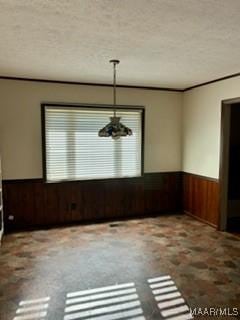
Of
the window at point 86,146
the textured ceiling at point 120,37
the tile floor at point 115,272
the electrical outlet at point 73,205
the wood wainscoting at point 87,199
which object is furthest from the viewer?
the electrical outlet at point 73,205

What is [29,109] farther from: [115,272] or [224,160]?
[224,160]

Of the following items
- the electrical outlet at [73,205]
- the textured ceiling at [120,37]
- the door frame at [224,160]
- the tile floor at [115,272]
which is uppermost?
the textured ceiling at [120,37]

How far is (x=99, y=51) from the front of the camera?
3182 mm

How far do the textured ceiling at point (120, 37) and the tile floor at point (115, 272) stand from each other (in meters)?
2.58

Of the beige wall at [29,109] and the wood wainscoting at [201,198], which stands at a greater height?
the beige wall at [29,109]

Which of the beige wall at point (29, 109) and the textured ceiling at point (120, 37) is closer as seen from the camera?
the textured ceiling at point (120, 37)

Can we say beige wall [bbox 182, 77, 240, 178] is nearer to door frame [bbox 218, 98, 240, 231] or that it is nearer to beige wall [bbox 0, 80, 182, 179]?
door frame [bbox 218, 98, 240, 231]

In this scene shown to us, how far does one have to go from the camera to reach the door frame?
4.64m

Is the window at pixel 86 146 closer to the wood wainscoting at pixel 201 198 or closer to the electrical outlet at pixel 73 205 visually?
the electrical outlet at pixel 73 205

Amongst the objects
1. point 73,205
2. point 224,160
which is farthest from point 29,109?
point 224,160

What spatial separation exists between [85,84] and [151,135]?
165 centimetres

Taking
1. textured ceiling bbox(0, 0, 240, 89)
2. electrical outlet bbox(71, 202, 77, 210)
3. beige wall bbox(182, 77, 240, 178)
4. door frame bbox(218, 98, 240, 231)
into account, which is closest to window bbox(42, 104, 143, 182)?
electrical outlet bbox(71, 202, 77, 210)

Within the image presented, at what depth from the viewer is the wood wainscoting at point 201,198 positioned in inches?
193

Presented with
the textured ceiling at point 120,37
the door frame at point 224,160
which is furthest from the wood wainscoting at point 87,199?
the textured ceiling at point 120,37
